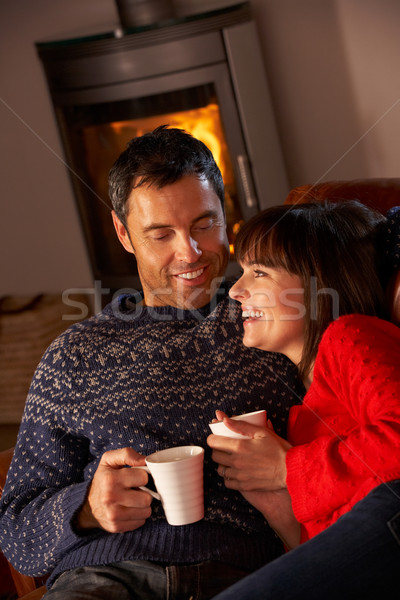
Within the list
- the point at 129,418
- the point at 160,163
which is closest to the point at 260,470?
the point at 129,418

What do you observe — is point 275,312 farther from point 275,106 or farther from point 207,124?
point 275,106

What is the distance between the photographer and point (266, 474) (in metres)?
1.17

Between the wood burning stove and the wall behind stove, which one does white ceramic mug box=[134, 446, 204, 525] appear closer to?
the wood burning stove

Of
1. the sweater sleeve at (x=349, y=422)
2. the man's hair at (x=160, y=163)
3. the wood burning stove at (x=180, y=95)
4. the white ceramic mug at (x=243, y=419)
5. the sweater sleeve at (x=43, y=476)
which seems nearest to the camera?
the sweater sleeve at (x=349, y=422)

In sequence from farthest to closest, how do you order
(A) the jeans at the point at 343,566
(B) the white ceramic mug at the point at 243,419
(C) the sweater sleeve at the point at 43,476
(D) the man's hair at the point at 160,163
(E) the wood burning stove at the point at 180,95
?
(E) the wood burning stove at the point at 180,95, (D) the man's hair at the point at 160,163, (C) the sweater sleeve at the point at 43,476, (B) the white ceramic mug at the point at 243,419, (A) the jeans at the point at 343,566

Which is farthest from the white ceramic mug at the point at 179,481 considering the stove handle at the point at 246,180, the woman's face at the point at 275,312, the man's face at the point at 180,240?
the stove handle at the point at 246,180

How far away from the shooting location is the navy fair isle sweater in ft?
3.98

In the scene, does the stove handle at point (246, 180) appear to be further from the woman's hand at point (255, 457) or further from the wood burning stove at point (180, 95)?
the woman's hand at point (255, 457)

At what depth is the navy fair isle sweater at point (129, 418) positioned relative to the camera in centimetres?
121

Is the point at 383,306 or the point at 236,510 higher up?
the point at 383,306

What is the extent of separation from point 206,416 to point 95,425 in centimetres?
22

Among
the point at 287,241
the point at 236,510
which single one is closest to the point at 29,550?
the point at 236,510

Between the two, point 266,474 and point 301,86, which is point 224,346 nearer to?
point 266,474

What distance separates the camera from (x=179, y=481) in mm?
1073
